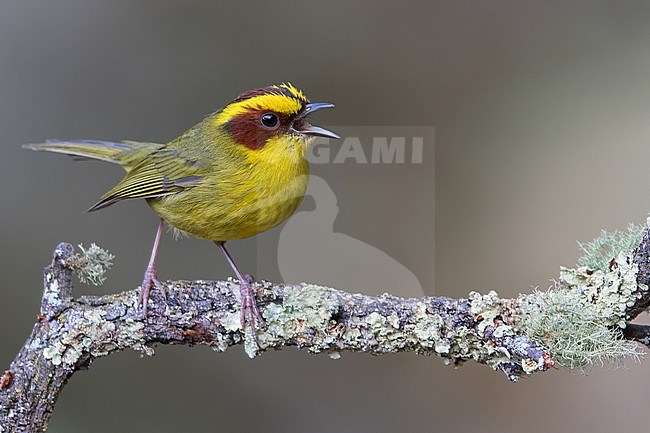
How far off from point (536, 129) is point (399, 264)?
164 centimetres

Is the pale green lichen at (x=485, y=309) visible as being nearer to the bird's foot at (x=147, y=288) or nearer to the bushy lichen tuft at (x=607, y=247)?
the bushy lichen tuft at (x=607, y=247)

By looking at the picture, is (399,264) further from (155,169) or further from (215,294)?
(215,294)

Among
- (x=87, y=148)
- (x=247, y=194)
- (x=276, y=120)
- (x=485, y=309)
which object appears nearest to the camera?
(x=485, y=309)

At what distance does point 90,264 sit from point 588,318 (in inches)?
75.7

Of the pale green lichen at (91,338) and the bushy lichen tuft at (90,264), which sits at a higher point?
the bushy lichen tuft at (90,264)

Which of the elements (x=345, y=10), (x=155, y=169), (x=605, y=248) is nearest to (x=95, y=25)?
(x=345, y=10)

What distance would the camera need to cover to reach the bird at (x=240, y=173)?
135 inches

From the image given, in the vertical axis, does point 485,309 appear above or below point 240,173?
below

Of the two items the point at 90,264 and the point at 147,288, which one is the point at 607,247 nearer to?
the point at 147,288

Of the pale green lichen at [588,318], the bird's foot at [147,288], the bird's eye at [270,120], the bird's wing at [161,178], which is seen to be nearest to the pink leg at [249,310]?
the bird's foot at [147,288]

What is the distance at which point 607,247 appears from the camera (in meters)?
2.98

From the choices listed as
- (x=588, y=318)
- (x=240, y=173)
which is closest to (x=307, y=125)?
(x=240, y=173)

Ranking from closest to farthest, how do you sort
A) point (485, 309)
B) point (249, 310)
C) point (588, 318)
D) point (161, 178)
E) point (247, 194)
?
point (588, 318) → point (485, 309) → point (249, 310) → point (247, 194) → point (161, 178)

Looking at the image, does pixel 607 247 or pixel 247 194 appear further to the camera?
pixel 247 194
